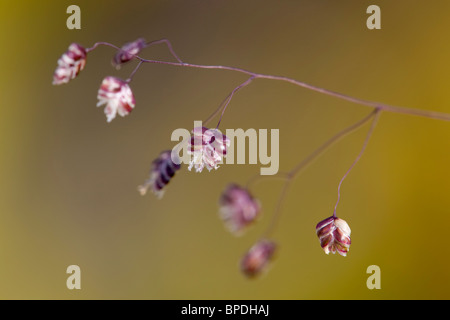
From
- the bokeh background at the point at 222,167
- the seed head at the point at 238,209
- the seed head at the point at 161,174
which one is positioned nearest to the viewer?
the seed head at the point at 238,209

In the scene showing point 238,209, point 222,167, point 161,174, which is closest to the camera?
point 238,209

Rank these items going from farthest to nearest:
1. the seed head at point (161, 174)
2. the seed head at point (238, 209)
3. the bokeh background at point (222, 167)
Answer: the bokeh background at point (222, 167) < the seed head at point (161, 174) < the seed head at point (238, 209)

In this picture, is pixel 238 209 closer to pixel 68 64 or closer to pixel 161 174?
pixel 161 174

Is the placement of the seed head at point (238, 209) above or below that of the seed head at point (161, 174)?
below

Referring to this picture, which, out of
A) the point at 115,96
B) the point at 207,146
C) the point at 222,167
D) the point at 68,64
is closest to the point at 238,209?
the point at 207,146

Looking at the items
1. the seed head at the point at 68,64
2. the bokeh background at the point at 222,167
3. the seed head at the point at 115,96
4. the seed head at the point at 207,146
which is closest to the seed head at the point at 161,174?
→ the seed head at the point at 207,146

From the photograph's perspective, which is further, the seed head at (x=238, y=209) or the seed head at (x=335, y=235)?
the seed head at (x=335, y=235)

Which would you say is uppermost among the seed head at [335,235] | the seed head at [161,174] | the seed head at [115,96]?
the seed head at [115,96]

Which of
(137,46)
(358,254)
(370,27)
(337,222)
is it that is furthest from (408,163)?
(137,46)

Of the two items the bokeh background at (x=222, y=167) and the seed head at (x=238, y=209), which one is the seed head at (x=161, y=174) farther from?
the bokeh background at (x=222, y=167)
